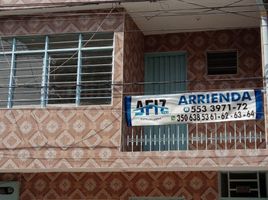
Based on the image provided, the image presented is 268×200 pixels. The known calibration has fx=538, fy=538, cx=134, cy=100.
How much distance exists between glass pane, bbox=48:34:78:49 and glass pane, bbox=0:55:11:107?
46.5 inches

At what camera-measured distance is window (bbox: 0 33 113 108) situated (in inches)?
509

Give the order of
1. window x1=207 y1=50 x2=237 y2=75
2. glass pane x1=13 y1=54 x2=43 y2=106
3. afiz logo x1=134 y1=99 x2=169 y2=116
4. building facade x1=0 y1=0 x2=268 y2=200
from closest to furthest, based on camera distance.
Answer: afiz logo x1=134 y1=99 x2=169 y2=116 → building facade x1=0 y1=0 x2=268 y2=200 → glass pane x1=13 y1=54 x2=43 y2=106 → window x1=207 y1=50 x2=237 y2=75

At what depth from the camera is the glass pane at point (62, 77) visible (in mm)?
13047

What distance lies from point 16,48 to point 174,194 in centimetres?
538

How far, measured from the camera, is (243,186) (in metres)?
13.0

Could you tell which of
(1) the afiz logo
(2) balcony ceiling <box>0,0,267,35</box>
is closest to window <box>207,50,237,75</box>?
(2) balcony ceiling <box>0,0,267,35</box>

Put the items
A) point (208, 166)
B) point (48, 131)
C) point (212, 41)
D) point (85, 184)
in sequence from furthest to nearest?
point (212, 41) < point (85, 184) < point (48, 131) < point (208, 166)

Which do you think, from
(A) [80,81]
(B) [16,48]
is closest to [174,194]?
(A) [80,81]

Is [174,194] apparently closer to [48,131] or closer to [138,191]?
[138,191]

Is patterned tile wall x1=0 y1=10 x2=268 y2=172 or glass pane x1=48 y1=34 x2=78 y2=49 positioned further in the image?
glass pane x1=48 y1=34 x2=78 y2=49

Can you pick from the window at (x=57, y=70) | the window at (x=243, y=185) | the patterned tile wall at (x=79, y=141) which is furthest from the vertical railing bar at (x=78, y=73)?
the window at (x=243, y=185)

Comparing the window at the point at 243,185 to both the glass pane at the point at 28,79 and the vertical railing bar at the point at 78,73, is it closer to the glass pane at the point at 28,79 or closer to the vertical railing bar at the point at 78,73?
the vertical railing bar at the point at 78,73

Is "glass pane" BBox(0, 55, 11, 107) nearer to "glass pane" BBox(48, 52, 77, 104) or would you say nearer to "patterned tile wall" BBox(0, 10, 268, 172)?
"patterned tile wall" BBox(0, 10, 268, 172)

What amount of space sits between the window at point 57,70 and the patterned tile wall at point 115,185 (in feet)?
6.50
